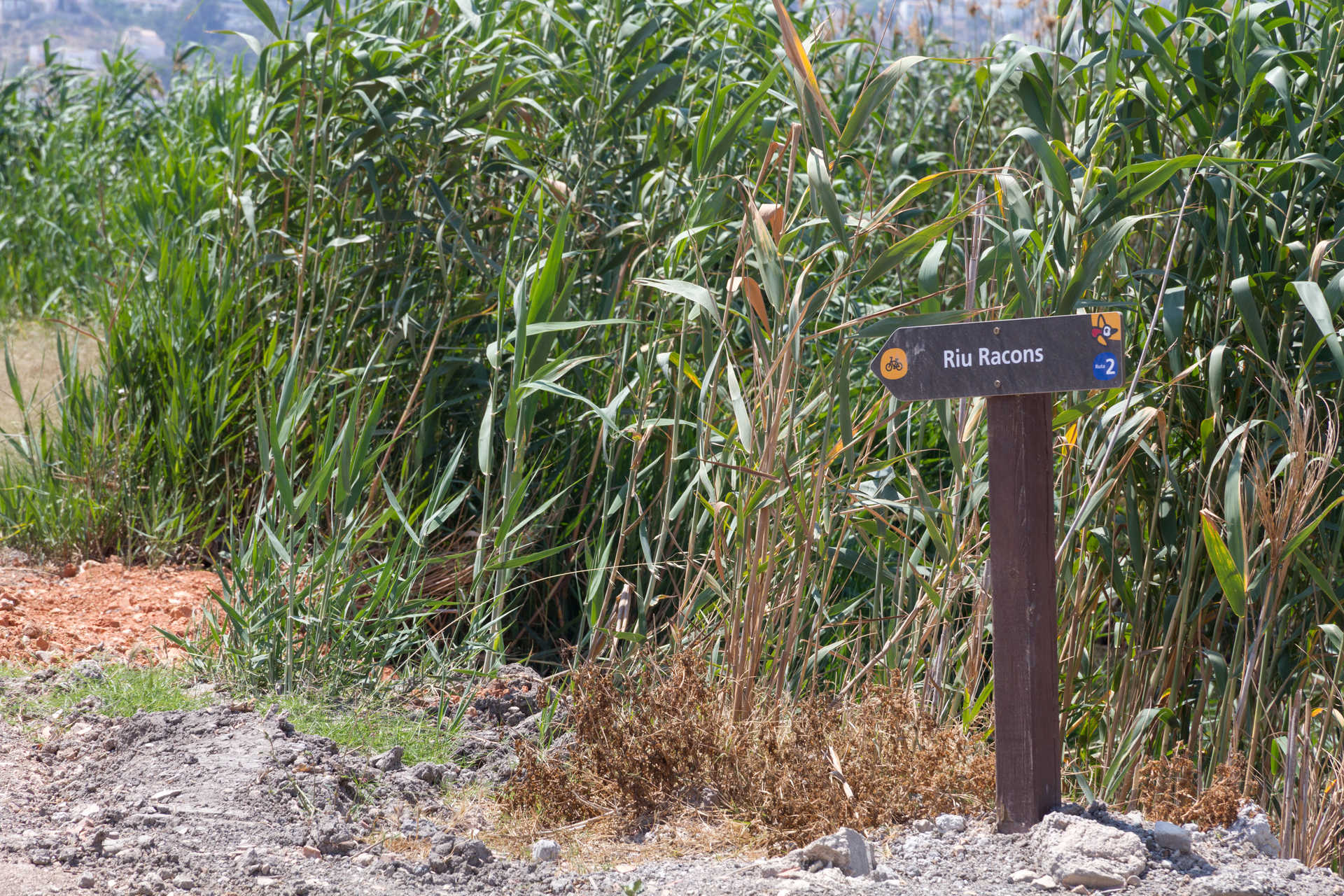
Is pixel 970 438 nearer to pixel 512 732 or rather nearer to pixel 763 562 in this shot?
pixel 763 562

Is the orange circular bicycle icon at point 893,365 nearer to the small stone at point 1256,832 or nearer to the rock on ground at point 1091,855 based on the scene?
the rock on ground at point 1091,855

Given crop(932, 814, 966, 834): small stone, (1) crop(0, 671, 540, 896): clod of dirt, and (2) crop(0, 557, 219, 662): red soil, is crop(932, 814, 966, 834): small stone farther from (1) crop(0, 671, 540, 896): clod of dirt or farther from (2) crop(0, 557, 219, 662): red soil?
(2) crop(0, 557, 219, 662): red soil

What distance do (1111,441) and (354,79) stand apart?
252 cm

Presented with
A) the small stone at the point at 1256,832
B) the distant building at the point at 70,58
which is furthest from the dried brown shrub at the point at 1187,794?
the distant building at the point at 70,58

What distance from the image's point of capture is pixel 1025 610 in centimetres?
201

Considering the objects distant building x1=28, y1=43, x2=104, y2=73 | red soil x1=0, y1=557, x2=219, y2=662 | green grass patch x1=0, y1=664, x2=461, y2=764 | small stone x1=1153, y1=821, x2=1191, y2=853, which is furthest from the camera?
distant building x1=28, y1=43, x2=104, y2=73

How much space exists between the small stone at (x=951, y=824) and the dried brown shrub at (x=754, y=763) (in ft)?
0.25

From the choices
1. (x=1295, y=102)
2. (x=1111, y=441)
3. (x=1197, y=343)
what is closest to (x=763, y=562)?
(x=1111, y=441)

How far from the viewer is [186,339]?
3.72 meters

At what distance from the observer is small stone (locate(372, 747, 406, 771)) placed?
238 centimetres

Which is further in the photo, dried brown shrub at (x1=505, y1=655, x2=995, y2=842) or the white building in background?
the white building in background

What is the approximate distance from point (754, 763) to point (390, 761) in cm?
77

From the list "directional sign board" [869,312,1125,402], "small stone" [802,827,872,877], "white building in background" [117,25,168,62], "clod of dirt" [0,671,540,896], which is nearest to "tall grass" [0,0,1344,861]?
"directional sign board" [869,312,1125,402]

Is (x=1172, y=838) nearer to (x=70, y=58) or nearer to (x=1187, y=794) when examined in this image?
(x=1187, y=794)
